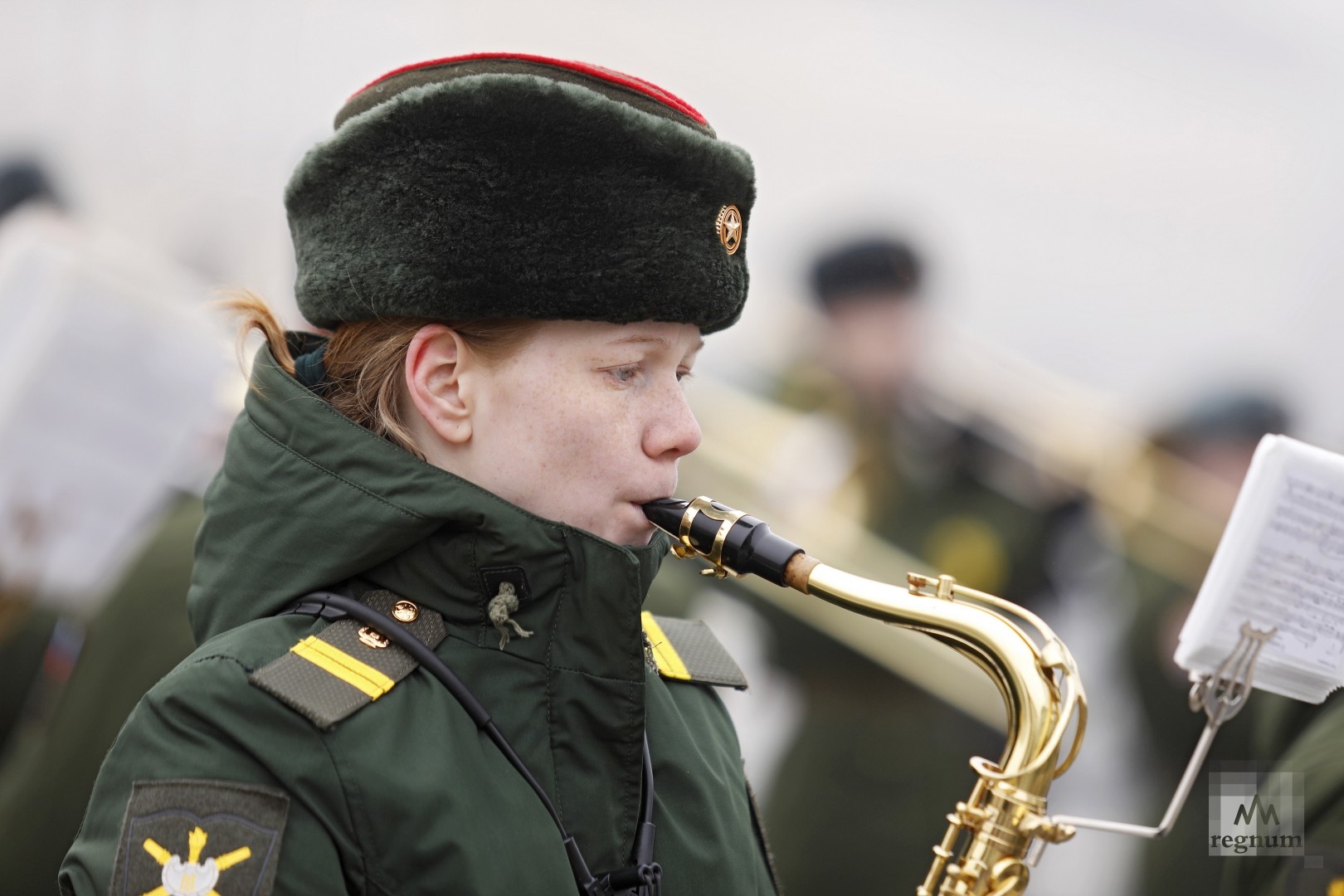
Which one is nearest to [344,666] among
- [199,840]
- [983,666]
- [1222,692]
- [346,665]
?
[346,665]

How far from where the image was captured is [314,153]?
1.85 meters

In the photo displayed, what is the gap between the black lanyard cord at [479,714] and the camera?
1681 millimetres

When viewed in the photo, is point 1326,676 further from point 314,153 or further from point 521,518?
point 314,153

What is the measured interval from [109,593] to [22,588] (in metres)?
0.41

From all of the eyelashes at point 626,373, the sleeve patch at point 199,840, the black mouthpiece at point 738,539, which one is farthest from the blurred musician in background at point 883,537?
the sleeve patch at point 199,840

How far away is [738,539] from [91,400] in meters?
2.85

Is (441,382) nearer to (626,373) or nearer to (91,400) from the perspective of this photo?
(626,373)

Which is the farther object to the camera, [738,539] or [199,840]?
[738,539]

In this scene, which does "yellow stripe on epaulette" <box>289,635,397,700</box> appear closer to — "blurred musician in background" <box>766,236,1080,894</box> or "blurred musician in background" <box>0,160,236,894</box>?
"blurred musician in background" <box>0,160,236,894</box>

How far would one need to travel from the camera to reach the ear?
1785mm

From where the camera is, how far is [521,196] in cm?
173

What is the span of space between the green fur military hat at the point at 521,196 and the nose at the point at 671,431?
134 millimetres

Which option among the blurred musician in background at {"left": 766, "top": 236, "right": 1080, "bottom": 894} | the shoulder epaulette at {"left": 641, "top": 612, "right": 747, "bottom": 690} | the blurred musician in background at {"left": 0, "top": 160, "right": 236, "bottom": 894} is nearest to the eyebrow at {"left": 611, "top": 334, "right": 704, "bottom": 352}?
the shoulder epaulette at {"left": 641, "top": 612, "right": 747, "bottom": 690}

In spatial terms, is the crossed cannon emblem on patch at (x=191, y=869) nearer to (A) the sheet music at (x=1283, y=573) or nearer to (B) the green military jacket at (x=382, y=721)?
(B) the green military jacket at (x=382, y=721)
